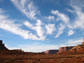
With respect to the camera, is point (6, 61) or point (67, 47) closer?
point (6, 61)

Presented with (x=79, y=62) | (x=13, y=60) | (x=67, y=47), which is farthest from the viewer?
(x=67, y=47)

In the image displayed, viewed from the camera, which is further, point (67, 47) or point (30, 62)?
point (67, 47)

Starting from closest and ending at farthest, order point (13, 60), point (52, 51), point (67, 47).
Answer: point (13, 60) → point (67, 47) → point (52, 51)

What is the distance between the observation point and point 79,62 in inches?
1414

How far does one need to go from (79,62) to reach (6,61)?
20.7 m

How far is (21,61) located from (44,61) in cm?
662

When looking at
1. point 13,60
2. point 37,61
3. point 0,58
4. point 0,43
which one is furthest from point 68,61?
point 0,43

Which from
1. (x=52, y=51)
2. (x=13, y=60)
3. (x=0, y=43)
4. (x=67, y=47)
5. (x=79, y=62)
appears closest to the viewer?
(x=79, y=62)

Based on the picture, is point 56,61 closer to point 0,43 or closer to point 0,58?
point 0,58

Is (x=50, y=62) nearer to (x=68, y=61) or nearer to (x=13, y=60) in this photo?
(x=68, y=61)

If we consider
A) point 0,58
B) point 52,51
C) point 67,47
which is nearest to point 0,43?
point 0,58

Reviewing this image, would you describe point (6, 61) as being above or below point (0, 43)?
below

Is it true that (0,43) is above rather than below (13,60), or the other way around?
above

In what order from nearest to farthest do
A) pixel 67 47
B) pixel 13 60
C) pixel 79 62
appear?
1. pixel 79 62
2. pixel 13 60
3. pixel 67 47
